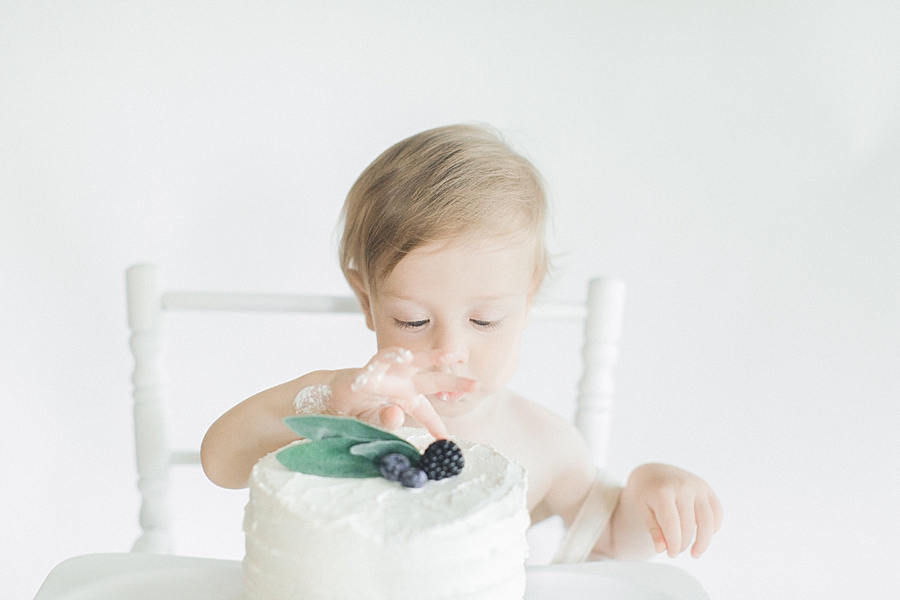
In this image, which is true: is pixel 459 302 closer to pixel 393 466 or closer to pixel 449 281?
pixel 449 281

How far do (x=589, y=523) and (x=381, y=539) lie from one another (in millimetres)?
584

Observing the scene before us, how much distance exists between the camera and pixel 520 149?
4.51 ft

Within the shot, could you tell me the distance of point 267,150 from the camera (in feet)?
4.58

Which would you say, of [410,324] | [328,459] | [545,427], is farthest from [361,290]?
[328,459]

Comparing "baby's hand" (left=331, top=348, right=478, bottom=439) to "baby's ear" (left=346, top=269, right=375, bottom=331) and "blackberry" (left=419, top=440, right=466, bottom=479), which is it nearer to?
"blackberry" (left=419, top=440, right=466, bottom=479)

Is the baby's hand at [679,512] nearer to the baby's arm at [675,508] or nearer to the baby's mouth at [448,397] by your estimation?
the baby's arm at [675,508]

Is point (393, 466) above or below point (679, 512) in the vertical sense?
above

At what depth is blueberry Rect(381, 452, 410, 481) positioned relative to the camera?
571 mm

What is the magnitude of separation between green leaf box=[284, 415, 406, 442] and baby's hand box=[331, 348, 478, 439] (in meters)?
0.03

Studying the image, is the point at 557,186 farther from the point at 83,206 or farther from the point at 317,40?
the point at 83,206

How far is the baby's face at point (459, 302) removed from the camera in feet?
2.77

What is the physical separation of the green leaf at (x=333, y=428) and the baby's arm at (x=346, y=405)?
1.3 inches

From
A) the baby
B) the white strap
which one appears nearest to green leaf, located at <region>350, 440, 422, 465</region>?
the baby

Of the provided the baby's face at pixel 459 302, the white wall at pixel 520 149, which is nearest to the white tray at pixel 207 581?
the baby's face at pixel 459 302
